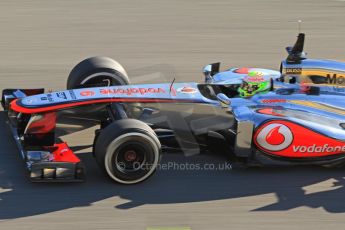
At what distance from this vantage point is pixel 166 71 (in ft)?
39.7

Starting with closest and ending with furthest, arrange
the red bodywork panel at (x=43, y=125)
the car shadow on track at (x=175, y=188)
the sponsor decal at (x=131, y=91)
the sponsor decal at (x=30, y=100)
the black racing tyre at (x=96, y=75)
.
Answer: the car shadow on track at (x=175, y=188) < the red bodywork panel at (x=43, y=125) < the sponsor decal at (x=30, y=100) < the sponsor decal at (x=131, y=91) < the black racing tyre at (x=96, y=75)

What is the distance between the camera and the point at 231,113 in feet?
25.3

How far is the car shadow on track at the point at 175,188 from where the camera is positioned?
6.62 meters

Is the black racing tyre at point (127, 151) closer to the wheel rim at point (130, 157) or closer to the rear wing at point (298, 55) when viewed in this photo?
the wheel rim at point (130, 157)

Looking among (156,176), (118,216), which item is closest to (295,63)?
(156,176)

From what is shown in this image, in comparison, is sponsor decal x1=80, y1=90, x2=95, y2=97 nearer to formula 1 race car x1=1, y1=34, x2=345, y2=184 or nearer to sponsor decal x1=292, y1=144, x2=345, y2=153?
formula 1 race car x1=1, y1=34, x2=345, y2=184

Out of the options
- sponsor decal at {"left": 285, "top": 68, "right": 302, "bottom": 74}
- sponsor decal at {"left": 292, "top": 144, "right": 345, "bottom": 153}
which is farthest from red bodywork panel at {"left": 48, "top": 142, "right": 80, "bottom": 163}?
sponsor decal at {"left": 285, "top": 68, "right": 302, "bottom": 74}

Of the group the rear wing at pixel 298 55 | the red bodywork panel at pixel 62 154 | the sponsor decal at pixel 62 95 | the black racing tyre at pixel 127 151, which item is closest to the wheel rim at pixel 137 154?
the black racing tyre at pixel 127 151

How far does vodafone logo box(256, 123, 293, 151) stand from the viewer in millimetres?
7219

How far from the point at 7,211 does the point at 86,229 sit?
856 mm

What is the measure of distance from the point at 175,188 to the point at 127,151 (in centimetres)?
63

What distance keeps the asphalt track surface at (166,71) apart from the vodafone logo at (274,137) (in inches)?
14.5

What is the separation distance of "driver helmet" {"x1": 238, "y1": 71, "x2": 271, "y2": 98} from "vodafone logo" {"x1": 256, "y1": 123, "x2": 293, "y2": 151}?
0.82m

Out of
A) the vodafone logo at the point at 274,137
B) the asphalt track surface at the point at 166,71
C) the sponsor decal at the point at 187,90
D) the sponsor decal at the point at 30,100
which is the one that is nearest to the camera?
the asphalt track surface at the point at 166,71
